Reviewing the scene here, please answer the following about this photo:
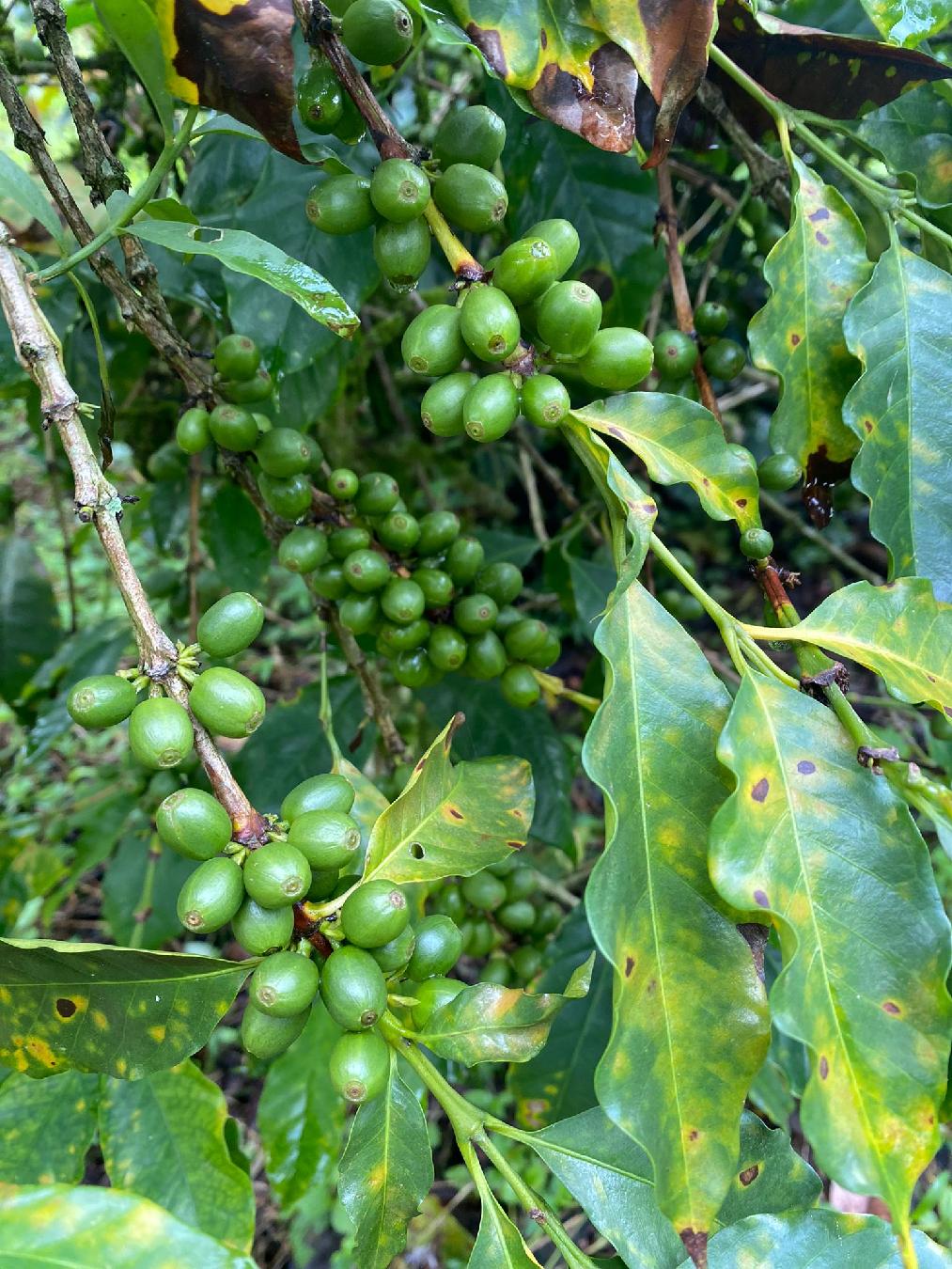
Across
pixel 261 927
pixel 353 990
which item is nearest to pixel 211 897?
pixel 261 927

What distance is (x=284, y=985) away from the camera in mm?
803

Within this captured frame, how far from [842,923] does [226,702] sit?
2.03 ft

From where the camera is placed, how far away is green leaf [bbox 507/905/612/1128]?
162 cm

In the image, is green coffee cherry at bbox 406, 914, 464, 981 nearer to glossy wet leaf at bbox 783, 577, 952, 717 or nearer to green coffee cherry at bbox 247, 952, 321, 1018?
green coffee cherry at bbox 247, 952, 321, 1018

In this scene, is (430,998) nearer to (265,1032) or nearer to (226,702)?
(265,1032)

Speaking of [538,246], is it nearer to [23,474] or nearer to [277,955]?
[277,955]

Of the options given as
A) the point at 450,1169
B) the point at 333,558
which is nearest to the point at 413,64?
the point at 333,558

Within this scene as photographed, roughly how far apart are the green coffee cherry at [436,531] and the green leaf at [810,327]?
20.8 inches

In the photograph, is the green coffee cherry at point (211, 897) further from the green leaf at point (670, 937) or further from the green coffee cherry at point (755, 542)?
the green coffee cherry at point (755, 542)

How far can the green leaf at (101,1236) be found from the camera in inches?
25.7

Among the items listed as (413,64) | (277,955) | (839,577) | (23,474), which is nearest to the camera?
(277,955)

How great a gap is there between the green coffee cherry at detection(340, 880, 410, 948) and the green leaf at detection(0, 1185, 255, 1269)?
0.88 feet

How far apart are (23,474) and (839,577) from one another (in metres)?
4.55

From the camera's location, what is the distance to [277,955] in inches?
33.1
